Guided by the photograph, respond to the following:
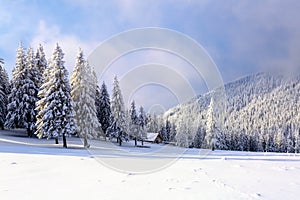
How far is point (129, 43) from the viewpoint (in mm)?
12969

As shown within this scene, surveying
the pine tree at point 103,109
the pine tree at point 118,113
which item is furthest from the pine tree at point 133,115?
the pine tree at point 118,113

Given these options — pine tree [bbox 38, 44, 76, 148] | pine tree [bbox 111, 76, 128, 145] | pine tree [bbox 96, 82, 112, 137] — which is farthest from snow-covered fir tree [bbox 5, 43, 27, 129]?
pine tree [bbox 111, 76, 128, 145]

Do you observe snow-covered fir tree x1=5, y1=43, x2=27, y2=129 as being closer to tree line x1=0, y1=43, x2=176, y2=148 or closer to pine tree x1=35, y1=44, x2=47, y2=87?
tree line x1=0, y1=43, x2=176, y2=148

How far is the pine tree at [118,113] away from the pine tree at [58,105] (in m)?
14.1

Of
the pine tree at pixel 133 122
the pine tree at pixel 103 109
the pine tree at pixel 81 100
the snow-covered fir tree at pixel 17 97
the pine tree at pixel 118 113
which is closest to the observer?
the pine tree at pixel 81 100

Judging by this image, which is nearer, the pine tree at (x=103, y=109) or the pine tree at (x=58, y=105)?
the pine tree at (x=58, y=105)

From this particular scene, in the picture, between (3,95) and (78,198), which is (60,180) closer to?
(78,198)

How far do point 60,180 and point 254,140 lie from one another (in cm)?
9615

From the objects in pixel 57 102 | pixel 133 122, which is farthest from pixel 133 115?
pixel 57 102

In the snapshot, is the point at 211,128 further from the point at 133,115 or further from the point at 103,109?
the point at 103,109

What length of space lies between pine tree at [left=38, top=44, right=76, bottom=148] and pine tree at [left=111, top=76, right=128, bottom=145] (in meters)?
14.1

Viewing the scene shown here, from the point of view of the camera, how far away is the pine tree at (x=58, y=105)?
92.1 feet

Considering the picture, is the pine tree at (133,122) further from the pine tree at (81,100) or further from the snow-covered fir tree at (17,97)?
the snow-covered fir tree at (17,97)

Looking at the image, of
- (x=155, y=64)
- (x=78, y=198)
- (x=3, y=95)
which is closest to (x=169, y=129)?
(x=3, y=95)
